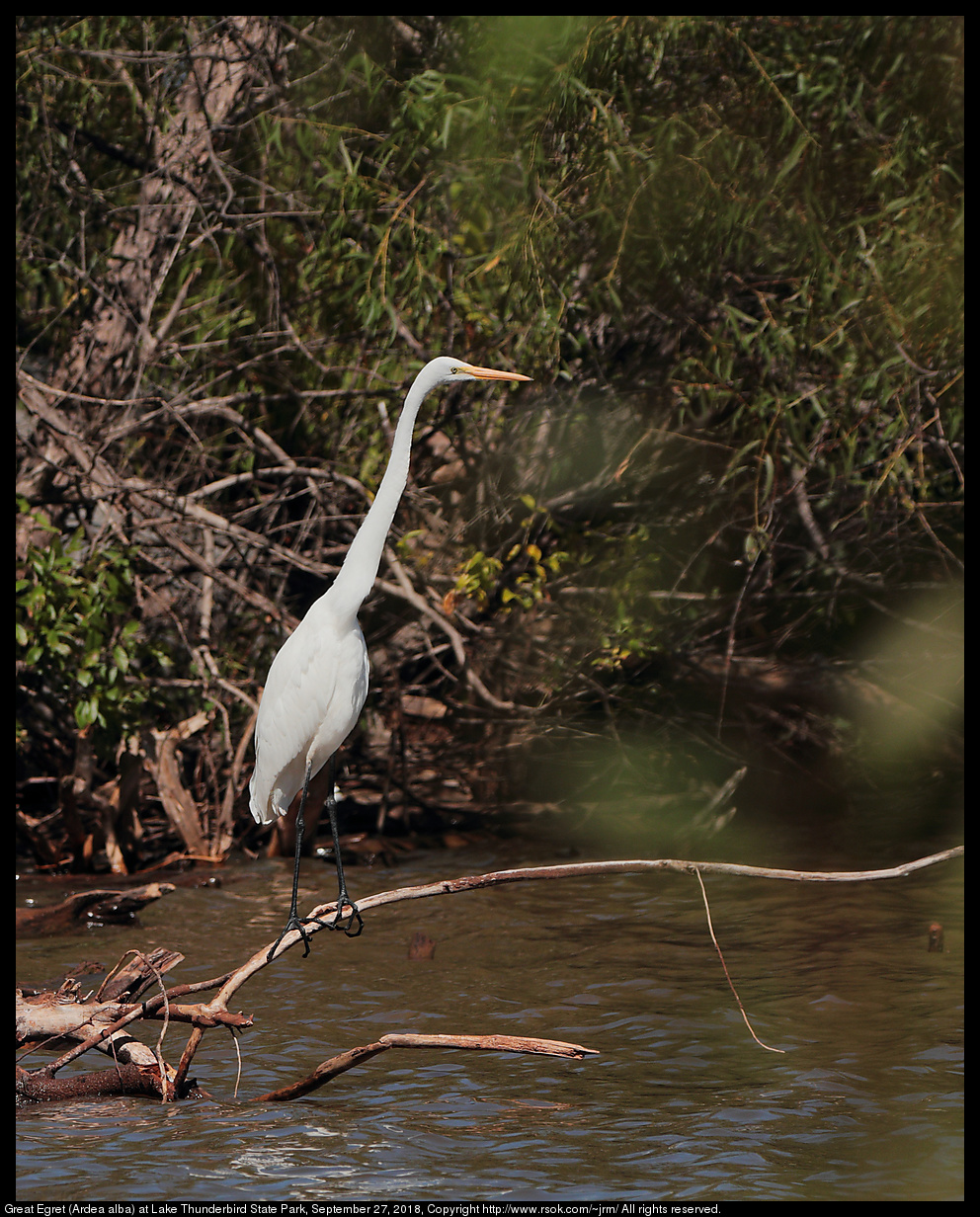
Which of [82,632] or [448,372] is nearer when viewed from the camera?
[448,372]

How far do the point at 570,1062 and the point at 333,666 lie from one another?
201cm

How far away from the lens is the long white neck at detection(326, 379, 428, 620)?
450 cm

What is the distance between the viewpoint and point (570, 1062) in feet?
17.4

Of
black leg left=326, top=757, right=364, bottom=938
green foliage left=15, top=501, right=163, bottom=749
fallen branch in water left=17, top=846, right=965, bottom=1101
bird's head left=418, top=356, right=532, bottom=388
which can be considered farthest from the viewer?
green foliage left=15, top=501, right=163, bottom=749

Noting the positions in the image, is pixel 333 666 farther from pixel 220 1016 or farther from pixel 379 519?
pixel 220 1016

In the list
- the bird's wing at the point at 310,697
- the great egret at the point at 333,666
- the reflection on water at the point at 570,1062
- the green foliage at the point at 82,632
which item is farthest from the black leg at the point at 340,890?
the green foliage at the point at 82,632

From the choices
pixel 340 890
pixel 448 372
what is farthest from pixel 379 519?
pixel 340 890

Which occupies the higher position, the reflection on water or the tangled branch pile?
the tangled branch pile

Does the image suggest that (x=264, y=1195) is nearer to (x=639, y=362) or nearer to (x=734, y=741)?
(x=639, y=362)

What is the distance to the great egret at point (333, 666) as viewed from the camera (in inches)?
Result: 178

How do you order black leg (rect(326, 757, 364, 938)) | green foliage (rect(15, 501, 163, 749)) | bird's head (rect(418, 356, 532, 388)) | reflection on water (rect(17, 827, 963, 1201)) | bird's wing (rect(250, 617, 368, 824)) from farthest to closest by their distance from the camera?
green foliage (rect(15, 501, 163, 749)) → bird's wing (rect(250, 617, 368, 824)) → bird's head (rect(418, 356, 532, 388)) → black leg (rect(326, 757, 364, 938)) → reflection on water (rect(17, 827, 963, 1201))

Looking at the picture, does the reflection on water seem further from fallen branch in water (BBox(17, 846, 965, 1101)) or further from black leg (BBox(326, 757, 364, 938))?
black leg (BBox(326, 757, 364, 938))

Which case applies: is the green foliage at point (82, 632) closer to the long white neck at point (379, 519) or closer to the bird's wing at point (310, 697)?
the bird's wing at point (310, 697)

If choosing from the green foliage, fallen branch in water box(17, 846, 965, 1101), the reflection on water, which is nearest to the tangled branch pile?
the green foliage
